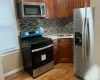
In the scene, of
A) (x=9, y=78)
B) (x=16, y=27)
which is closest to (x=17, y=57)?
(x=9, y=78)

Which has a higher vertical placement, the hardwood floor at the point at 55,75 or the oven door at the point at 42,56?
the oven door at the point at 42,56

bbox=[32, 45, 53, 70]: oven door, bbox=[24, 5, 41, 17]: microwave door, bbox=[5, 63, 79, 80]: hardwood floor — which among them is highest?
bbox=[24, 5, 41, 17]: microwave door

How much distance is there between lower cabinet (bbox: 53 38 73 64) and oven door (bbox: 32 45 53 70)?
1.02ft

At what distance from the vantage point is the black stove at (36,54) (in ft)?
8.70

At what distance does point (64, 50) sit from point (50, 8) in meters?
1.31

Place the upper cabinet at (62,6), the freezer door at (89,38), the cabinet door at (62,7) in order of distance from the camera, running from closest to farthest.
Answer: the freezer door at (89,38) < the upper cabinet at (62,6) < the cabinet door at (62,7)

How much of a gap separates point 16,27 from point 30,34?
0.42 meters

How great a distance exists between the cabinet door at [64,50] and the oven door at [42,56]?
45 cm

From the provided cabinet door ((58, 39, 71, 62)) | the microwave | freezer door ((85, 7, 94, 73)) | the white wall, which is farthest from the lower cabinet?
the white wall

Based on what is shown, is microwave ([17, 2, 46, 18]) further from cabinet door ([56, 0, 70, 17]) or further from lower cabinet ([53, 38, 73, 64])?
lower cabinet ([53, 38, 73, 64])

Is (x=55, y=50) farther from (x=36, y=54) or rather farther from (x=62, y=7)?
(x=62, y=7)

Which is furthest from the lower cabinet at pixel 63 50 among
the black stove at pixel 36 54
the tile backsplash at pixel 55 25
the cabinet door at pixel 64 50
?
the tile backsplash at pixel 55 25

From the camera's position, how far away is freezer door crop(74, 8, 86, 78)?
228cm

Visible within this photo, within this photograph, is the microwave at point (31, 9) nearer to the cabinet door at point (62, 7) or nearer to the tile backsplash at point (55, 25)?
the tile backsplash at point (55, 25)
